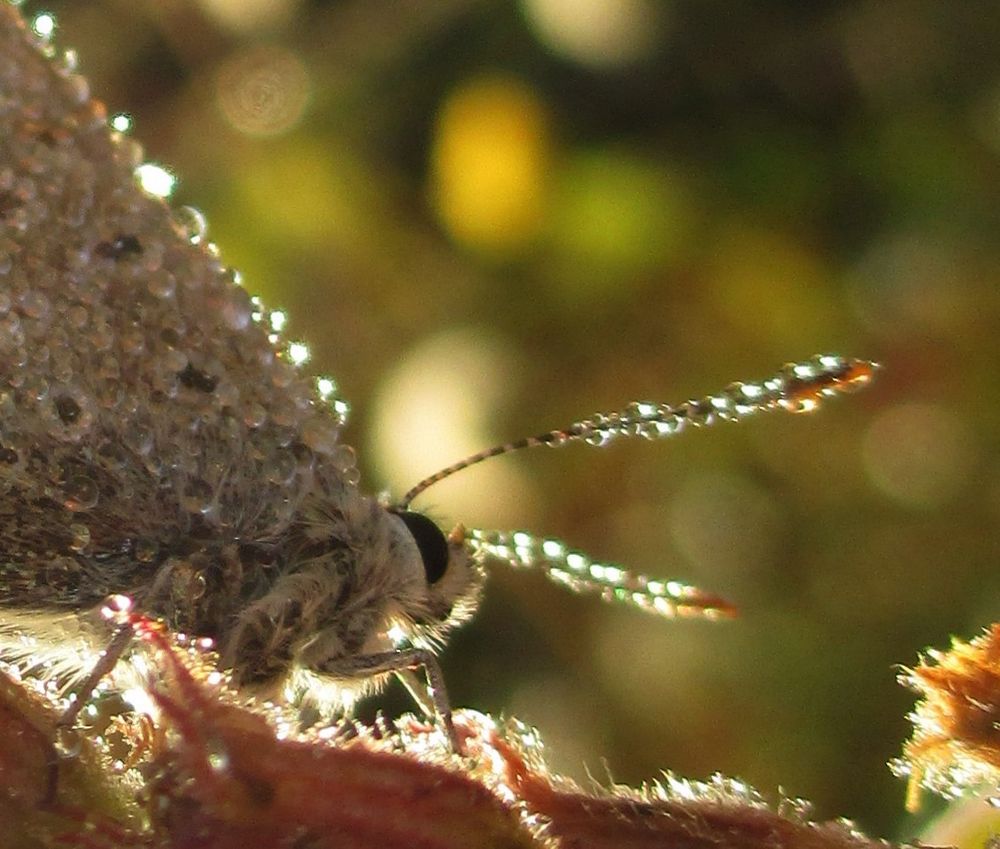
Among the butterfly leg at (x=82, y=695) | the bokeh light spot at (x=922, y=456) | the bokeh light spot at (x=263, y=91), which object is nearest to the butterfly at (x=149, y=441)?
the butterfly leg at (x=82, y=695)

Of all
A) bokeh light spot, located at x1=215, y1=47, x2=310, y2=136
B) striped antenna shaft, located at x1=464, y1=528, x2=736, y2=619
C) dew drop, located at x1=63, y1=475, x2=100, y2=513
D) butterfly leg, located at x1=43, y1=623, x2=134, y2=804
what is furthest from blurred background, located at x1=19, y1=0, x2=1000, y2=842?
butterfly leg, located at x1=43, y1=623, x2=134, y2=804

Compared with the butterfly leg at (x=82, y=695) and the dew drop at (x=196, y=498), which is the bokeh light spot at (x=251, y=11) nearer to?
the dew drop at (x=196, y=498)

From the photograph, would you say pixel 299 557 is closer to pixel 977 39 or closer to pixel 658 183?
pixel 658 183

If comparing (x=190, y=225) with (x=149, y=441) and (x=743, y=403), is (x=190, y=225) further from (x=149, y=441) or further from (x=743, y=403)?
(x=743, y=403)

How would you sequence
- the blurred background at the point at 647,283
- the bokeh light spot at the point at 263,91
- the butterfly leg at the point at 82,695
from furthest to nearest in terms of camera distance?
the bokeh light spot at the point at 263,91 → the blurred background at the point at 647,283 → the butterfly leg at the point at 82,695

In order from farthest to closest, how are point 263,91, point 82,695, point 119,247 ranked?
point 263,91 → point 119,247 → point 82,695

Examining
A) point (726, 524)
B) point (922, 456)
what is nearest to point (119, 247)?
point (726, 524)
